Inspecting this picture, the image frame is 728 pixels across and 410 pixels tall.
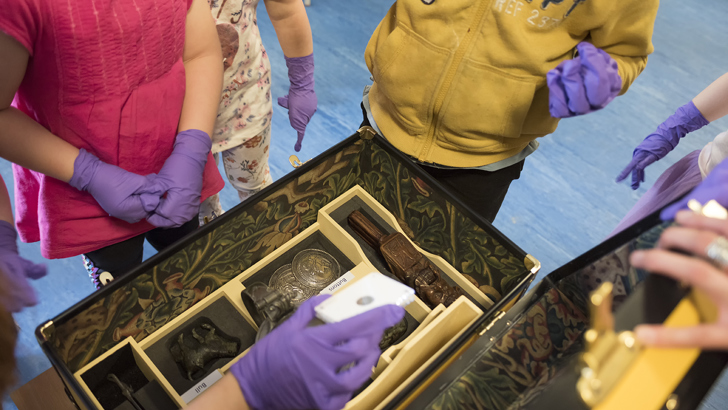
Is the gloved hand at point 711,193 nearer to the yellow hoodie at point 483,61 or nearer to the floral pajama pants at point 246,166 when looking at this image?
the yellow hoodie at point 483,61

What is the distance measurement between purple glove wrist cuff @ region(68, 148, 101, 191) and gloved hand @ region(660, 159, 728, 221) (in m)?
1.21

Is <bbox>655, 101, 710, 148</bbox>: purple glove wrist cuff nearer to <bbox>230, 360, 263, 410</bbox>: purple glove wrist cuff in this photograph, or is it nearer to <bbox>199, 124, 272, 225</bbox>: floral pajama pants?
<bbox>199, 124, 272, 225</bbox>: floral pajama pants

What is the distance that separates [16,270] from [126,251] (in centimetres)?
34

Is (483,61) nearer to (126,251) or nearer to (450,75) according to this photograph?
(450,75)

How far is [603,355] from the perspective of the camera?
21.2 inches

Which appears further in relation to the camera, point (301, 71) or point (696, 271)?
point (301, 71)

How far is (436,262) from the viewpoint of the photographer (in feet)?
4.54

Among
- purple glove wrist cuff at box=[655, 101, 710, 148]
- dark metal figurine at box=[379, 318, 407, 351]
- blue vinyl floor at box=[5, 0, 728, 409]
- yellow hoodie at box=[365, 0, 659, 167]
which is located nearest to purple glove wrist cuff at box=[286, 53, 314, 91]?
yellow hoodie at box=[365, 0, 659, 167]

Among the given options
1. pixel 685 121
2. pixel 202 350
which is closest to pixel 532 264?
pixel 202 350

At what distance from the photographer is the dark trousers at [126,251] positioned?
1.41 metres

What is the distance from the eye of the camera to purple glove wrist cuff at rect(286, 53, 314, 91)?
1847 millimetres

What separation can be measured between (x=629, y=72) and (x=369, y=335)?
2.86 feet

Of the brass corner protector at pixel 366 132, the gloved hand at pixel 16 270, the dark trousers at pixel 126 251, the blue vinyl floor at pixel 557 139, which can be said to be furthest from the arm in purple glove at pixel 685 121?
the gloved hand at pixel 16 270

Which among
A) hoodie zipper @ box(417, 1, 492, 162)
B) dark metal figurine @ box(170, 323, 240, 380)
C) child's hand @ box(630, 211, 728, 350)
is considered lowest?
dark metal figurine @ box(170, 323, 240, 380)
